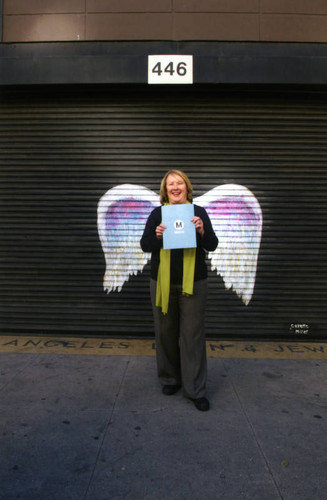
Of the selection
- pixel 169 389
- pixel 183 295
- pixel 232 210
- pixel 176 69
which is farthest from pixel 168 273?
pixel 176 69

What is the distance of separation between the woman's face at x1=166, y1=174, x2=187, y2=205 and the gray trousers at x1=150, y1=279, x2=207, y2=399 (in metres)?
0.74

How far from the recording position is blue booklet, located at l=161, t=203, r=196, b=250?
287 centimetres

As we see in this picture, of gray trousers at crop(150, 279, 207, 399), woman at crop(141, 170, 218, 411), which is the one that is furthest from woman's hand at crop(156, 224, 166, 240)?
gray trousers at crop(150, 279, 207, 399)

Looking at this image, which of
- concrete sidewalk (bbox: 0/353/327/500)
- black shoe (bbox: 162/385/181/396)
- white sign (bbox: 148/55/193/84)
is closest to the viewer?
concrete sidewalk (bbox: 0/353/327/500)

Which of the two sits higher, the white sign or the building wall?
the building wall

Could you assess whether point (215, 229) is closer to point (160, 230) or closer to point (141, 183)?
point (141, 183)

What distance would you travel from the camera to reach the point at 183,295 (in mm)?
3064

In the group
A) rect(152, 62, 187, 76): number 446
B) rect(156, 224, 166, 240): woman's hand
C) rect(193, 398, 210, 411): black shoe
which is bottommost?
rect(193, 398, 210, 411): black shoe

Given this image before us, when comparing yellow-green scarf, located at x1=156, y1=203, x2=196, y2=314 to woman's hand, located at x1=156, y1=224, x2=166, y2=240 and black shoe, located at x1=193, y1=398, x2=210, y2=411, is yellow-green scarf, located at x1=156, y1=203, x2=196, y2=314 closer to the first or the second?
woman's hand, located at x1=156, y1=224, x2=166, y2=240

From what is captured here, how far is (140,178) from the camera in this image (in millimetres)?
5141

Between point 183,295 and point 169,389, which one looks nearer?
point 183,295

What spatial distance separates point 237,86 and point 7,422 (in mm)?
4771

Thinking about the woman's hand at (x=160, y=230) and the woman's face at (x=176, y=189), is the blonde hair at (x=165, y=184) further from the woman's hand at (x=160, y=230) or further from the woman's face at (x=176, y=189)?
the woman's hand at (x=160, y=230)

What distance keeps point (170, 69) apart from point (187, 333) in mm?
3605
